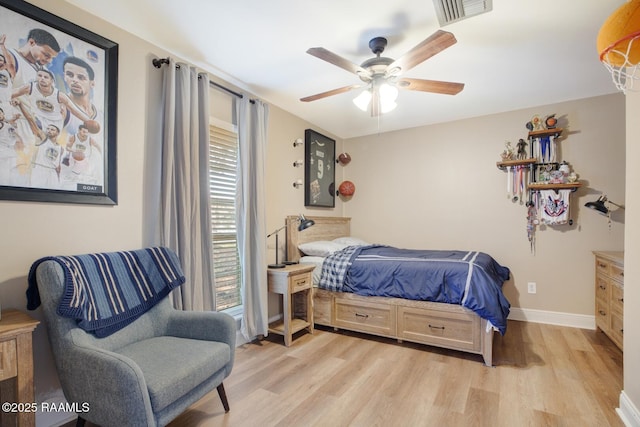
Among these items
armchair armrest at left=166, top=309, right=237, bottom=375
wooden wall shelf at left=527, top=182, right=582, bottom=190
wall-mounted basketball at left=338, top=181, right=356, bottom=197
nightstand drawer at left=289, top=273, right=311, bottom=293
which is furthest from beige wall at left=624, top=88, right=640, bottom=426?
wall-mounted basketball at left=338, top=181, right=356, bottom=197

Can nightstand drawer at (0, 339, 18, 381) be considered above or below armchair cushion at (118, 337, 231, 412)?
above

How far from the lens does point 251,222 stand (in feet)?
9.93

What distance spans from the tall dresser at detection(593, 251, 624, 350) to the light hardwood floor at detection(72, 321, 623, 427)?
0.19 m

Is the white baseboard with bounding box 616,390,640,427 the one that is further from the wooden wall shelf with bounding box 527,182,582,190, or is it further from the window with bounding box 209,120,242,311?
the window with bounding box 209,120,242,311

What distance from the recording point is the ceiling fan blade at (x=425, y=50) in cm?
178

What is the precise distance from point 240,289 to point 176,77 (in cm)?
196

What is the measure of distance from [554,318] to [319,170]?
3.37 metres

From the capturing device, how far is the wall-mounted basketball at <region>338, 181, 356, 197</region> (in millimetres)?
4832

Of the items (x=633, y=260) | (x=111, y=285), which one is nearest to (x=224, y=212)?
(x=111, y=285)

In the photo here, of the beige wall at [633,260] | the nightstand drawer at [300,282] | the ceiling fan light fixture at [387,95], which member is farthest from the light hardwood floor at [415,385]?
the ceiling fan light fixture at [387,95]

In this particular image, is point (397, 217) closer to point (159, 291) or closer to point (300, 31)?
point (300, 31)

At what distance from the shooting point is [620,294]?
260 cm

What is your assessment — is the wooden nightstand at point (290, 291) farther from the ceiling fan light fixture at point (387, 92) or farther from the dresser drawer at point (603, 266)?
the dresser drawer at point (603, 266)

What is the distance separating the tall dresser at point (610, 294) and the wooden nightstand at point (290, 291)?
2708mm
